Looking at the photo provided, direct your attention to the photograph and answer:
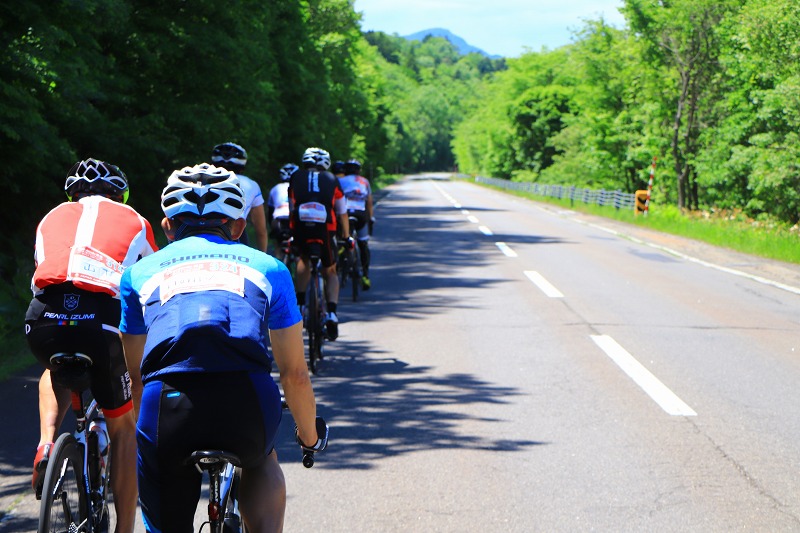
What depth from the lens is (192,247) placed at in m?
2.86

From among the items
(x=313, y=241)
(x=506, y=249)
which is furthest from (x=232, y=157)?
(x=506, y=249)

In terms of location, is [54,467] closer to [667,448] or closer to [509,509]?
[509,509]

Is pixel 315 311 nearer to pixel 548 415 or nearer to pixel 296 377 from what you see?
pixel 548 415

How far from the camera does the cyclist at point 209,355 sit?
8.66ft

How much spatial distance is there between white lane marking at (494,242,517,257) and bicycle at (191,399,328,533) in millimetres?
16450

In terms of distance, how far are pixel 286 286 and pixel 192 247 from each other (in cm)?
32

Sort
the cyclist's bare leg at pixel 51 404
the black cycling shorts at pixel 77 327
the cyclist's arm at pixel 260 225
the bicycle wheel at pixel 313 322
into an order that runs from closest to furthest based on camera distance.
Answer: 1. the black cycling shorts at pixel 77 327
2. the cyclist's bare leg at pixel 51 404
3. the cyclist's arm at pixel 260 225
4. the bicycle wheel at pixel 313 322

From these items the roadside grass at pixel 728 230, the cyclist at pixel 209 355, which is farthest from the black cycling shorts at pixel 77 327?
the roadside grass at pixel 728 230

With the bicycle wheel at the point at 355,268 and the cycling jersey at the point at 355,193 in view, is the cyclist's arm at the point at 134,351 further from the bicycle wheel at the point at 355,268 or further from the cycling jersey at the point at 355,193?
the cycling jersey at the point at 355,193

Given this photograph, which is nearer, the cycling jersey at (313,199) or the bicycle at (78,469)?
the bicycle at (78,469)

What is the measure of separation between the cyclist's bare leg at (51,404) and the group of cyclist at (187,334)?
0.16 ft

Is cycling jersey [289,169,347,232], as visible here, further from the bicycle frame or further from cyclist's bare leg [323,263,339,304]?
cyclist's bare leg [323,263,339,304]

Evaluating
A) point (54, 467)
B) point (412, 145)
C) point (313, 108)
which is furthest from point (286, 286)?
point (412, 145)

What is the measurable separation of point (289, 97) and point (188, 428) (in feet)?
105
